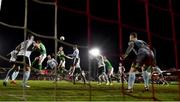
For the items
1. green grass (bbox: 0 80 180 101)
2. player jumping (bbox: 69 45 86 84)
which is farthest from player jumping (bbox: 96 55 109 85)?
green grass (bbox: 0 80 180 101)

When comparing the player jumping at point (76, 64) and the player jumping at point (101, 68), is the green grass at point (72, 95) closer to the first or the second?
the player jumping at point (76, 64)

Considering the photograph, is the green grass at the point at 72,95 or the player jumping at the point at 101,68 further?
the player jumping at the point at 101,68

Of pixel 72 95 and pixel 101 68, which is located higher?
pixel 101 68

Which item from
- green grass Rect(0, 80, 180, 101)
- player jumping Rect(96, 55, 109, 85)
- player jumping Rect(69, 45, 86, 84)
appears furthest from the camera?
player jumping Rect(96, 55, 109, 85)

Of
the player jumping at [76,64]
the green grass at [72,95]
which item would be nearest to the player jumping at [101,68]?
the player jumping at [76,64]

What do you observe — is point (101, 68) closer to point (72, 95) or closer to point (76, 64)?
point (76, 64)

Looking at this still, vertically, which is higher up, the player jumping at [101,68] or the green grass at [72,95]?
the player jumping at [101,68]

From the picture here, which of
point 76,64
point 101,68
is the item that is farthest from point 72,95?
point 101,68

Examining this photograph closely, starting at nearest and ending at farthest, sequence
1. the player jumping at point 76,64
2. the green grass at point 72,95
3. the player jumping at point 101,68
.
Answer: the green grass at point 72,95
the player jumping at point 76,64
the player jumping at point 101,68

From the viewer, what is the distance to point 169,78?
24484 millimetres

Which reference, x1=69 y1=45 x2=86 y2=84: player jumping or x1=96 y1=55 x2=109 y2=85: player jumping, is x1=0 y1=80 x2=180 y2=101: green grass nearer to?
x1=69 y1=45 x2=86 y2=84: player jumping

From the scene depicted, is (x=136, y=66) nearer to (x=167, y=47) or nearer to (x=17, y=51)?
(x=17, y=51)

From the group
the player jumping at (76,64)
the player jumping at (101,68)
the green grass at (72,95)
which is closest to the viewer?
the green grass at (72,95)

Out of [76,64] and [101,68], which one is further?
[101,68]
